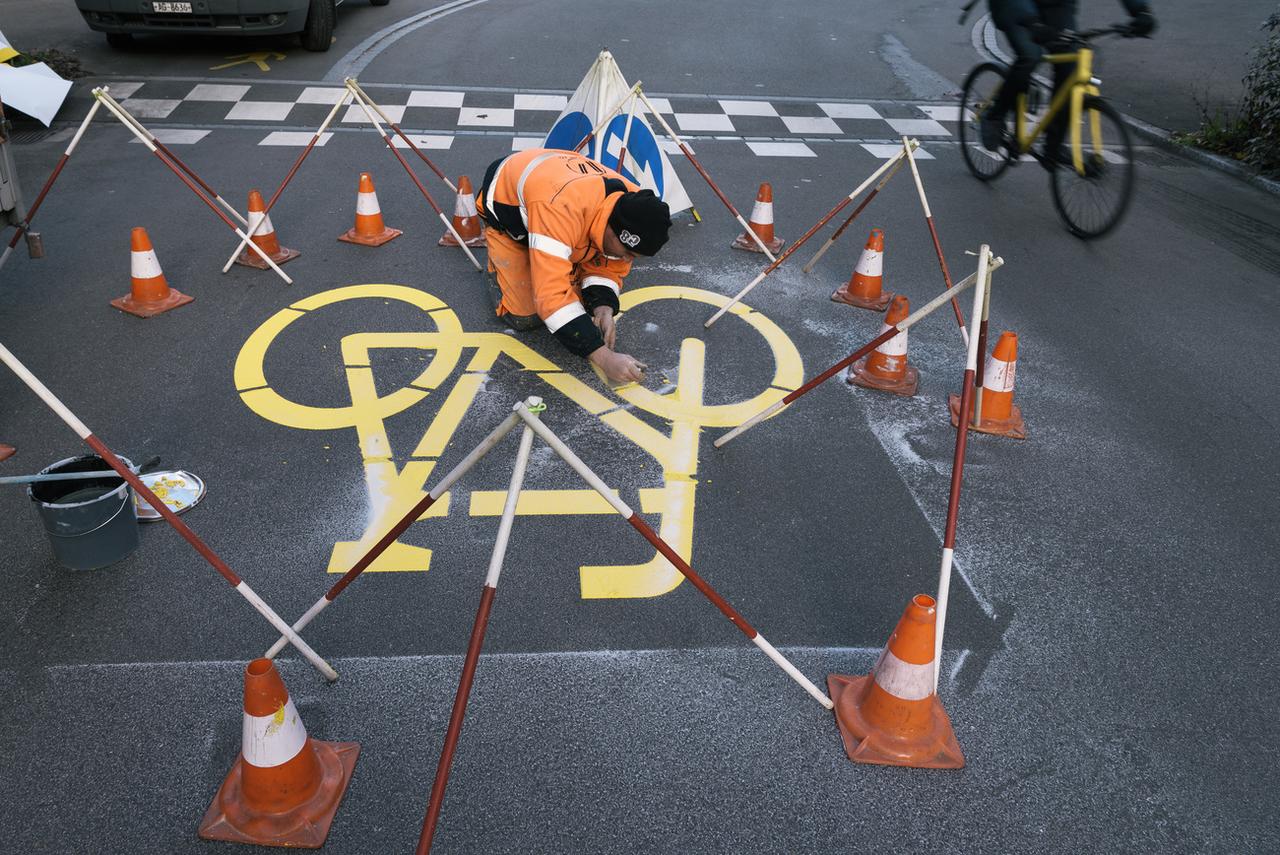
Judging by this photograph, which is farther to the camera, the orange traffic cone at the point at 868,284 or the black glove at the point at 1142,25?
the black glove at the point at 1142,25

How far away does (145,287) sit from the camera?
5051 millimetres

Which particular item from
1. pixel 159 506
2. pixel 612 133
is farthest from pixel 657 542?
pixel 612 133

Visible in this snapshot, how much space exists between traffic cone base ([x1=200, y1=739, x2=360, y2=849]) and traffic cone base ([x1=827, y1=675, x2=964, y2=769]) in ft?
4.91

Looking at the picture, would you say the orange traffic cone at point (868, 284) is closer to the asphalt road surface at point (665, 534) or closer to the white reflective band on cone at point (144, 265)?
the asphalt road surface at point (665, 534)

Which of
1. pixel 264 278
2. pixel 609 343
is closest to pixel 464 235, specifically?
pixel 264 278

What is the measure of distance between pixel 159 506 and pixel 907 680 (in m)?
2.25

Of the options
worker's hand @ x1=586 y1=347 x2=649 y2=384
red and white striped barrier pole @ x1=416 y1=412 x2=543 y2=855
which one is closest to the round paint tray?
worker's hand @ x1=586 y1=347 x2=649 y2=384

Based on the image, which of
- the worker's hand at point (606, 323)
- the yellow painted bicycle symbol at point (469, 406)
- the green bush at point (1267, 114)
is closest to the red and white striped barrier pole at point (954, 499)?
the yellow painted bicycle symbol at point (469, 406)

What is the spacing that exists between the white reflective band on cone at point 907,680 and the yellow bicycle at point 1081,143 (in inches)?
183

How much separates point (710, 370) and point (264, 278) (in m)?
2.93

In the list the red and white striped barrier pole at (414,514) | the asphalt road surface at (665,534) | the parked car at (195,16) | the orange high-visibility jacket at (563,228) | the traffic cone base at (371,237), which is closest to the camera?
the red and white striped barrier pole at (414,514)

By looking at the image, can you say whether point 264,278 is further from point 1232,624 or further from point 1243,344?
point 1243,344

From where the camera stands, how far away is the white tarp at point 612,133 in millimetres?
6125

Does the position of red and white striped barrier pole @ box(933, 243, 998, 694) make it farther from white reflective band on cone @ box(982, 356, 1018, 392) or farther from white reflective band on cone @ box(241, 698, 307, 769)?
white reflective band on cone @ box(241, 698, 307, 769)
